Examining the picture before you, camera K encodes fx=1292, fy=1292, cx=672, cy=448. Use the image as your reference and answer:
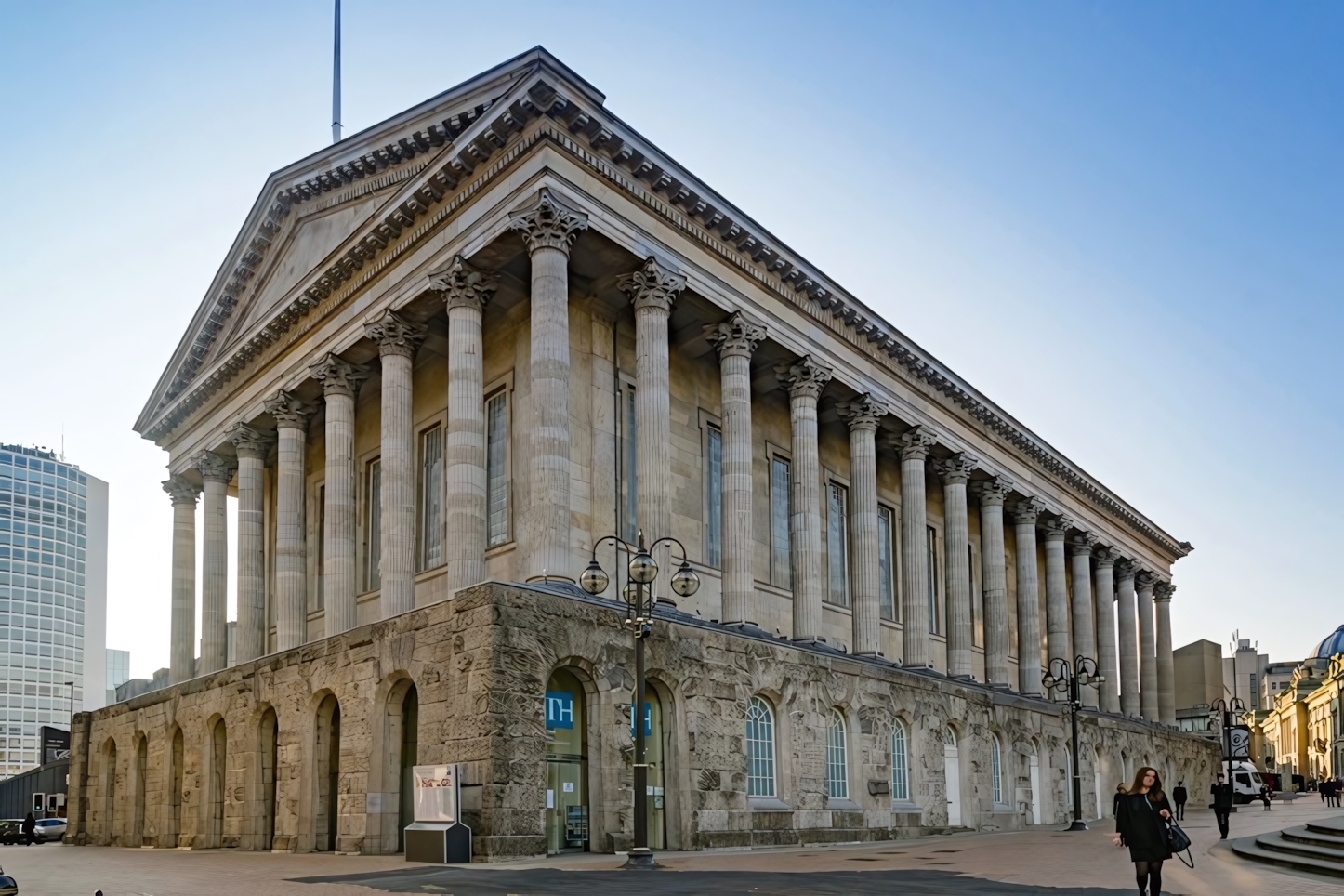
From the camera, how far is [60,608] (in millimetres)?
159375

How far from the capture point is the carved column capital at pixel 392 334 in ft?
124

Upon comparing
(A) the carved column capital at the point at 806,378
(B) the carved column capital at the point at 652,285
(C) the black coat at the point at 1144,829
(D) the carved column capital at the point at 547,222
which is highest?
(D) the carved column capital at the point at 547,222

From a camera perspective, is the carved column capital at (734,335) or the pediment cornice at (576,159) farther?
the carved column capital at (734,335)

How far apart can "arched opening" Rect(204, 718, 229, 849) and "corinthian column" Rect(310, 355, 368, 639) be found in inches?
180

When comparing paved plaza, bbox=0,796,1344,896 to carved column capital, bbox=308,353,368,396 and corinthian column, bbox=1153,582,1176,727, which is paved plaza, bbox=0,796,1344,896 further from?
corinthian column, bbox=1153,582,1176,727

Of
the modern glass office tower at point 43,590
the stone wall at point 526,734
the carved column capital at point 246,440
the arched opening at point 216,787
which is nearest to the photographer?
the stone wall at point 526,734

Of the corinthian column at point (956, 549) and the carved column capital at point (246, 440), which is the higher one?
the carved column capital at point (246, 440)

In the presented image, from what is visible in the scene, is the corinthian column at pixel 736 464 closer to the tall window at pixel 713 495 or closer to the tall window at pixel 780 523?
the tall window at pixel 713 495

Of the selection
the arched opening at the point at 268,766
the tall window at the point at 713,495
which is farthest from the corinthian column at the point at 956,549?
the arched opening at the point at 268,766

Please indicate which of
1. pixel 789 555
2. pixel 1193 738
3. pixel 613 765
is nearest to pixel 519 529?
pixel 613 765

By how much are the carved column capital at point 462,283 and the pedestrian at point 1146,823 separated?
23697mm

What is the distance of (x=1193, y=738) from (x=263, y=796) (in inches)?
2325

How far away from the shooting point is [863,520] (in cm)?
4450

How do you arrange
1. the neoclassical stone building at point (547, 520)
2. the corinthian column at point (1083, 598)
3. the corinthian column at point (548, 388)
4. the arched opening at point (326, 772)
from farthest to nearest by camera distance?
the corinthian column at point (1083, 598) < the arched opening at point (326, 772) < the corinthian column at point (548, 388) < the neoclassical stone building at point (547, 520)
